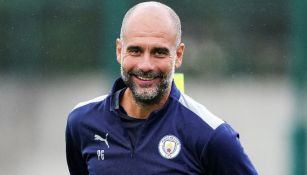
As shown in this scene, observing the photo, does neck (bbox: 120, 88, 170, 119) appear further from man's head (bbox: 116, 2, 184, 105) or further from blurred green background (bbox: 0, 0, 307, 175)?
blurred green background (bbox: 0, 0, 307, 175)

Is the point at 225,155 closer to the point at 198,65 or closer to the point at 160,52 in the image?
the point at 160,52

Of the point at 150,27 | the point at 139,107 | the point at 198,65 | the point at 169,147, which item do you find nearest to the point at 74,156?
the point at 139,107

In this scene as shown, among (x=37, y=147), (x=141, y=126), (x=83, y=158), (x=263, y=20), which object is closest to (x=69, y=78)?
(x=37, y=147)

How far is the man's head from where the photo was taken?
294 centimetres

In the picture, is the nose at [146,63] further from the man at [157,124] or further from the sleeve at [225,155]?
the sleeve at [225,155]

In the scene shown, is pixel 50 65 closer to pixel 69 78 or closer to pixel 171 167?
pixel 69 78

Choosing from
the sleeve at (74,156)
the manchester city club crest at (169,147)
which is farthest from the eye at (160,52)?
the sleeve at (74,156)

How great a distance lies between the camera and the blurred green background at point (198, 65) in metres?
4.87

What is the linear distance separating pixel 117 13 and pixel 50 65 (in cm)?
55

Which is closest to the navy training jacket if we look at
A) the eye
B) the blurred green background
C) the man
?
the man

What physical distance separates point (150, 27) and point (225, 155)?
0.56 m

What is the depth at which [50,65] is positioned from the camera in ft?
16.4

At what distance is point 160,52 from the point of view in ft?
9.70

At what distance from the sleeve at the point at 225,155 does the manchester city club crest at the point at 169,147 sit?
11 cm
